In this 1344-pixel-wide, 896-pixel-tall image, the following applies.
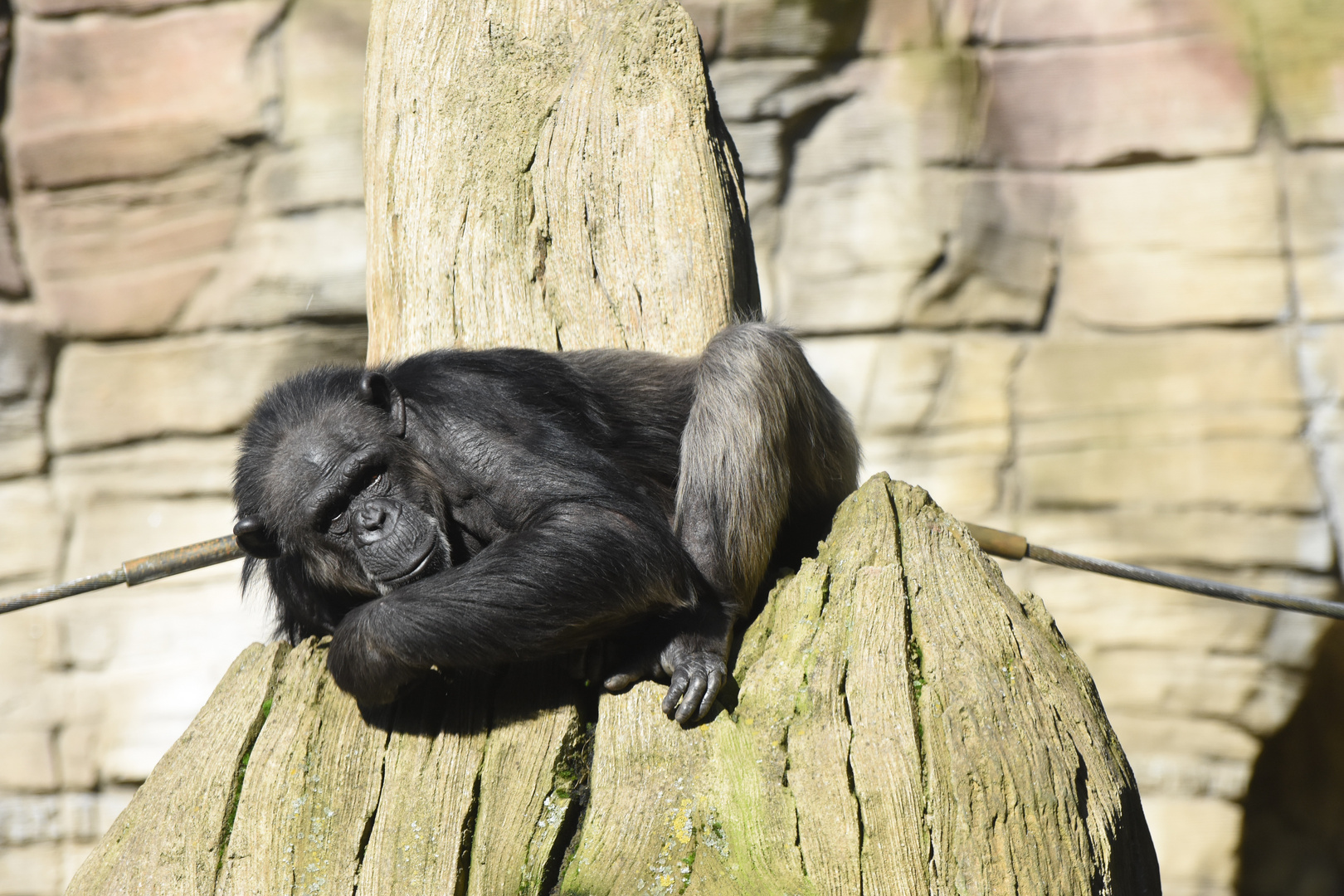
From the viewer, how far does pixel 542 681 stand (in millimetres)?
2828

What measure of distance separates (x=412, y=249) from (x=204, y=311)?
15.1ft

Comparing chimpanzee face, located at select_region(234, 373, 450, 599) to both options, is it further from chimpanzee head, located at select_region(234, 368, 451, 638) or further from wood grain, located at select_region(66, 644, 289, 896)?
wood grain, located at select_region(66, 644, 289, 896)

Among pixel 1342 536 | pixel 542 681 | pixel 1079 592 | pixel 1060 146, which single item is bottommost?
pixel 1079 592

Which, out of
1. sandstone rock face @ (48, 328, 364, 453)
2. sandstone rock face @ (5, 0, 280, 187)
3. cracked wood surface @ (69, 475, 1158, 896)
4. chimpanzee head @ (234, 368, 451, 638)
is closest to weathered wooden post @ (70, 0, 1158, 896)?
cracked wood surface @ (69, 475, 1158, 896)

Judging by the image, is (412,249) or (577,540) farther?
(412,249)

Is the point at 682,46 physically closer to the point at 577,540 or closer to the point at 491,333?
the point at 491,333

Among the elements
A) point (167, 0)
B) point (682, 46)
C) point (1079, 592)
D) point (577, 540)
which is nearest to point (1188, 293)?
point (1079, 592)

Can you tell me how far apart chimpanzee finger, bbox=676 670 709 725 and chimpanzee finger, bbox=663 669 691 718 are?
0.05ft

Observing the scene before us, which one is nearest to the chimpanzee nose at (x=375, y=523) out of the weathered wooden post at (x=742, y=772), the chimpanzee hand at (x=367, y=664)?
the chimpanzee hand at (x=367, y=664)

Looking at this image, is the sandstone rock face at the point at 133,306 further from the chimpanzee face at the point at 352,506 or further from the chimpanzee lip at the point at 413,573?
the chimpanzee lip at the point at 413,573

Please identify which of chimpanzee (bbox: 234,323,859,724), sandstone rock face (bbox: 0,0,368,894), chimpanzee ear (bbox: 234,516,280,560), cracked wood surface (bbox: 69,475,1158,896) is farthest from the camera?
sandstone rock face (bbox: 0,0,368,894)

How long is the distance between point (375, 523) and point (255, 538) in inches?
16.1

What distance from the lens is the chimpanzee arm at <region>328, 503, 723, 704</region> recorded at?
2.67 metres

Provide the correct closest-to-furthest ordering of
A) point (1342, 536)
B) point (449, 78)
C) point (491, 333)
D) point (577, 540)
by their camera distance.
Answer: point (577, 540)
point (491, 333)
point (449, 78)
point (1342, 536)
